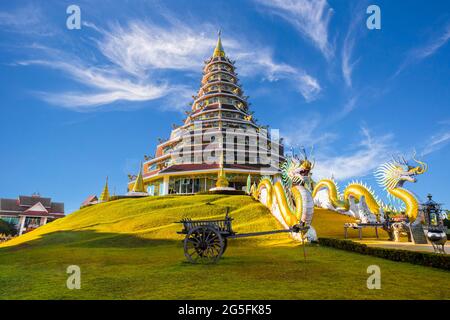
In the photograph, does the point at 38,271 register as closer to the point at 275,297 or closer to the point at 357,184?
the point at 275,297

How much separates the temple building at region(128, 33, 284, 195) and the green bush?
897 inches

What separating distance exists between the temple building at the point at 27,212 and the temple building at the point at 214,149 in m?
22.5

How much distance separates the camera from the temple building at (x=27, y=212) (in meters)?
52.7

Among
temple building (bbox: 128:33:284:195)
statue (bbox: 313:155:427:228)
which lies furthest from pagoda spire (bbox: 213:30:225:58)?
statue (bbox: 313:155:427:228)

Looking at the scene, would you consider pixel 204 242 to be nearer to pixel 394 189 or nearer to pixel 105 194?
pixel 394 189

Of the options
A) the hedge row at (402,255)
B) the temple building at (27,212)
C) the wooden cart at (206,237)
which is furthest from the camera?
the temple building at (27,212)

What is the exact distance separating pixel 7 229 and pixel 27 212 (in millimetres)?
6345

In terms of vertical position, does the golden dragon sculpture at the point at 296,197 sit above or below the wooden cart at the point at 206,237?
above

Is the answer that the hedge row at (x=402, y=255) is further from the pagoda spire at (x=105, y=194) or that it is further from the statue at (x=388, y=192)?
the pagoda spire at (x=105, y=194)

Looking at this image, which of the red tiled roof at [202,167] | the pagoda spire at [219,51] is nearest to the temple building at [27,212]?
the red tiled roof at [202,167]

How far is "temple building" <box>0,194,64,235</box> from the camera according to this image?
52.7m

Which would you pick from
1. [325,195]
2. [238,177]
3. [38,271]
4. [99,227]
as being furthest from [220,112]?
[38,271]

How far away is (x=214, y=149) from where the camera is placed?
39656 millimetres

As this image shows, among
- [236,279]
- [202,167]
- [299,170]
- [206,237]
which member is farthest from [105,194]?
[236,279]
